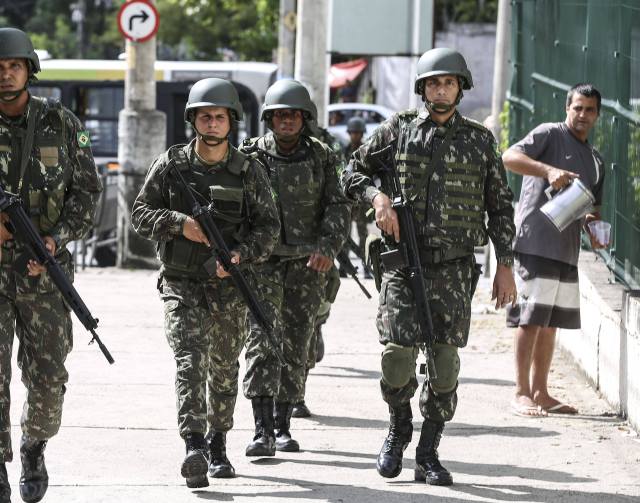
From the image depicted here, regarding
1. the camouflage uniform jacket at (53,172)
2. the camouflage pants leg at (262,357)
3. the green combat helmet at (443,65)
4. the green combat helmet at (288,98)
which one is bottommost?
the camouflage pants leg at (262,357)

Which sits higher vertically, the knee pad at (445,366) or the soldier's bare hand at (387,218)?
the soldier's bare hand at (387,218)

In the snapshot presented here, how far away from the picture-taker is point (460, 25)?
3856cm

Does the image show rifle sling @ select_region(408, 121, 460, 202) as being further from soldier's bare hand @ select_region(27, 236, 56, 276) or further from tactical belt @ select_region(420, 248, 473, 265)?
soldier's bare hand @ select_region(27, 236, 56, 276)

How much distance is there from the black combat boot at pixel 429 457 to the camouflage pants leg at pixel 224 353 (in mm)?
874

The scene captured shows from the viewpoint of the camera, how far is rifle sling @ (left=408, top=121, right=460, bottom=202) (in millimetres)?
6488

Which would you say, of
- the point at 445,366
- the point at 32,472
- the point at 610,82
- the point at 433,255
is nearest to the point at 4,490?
the point at 32,472

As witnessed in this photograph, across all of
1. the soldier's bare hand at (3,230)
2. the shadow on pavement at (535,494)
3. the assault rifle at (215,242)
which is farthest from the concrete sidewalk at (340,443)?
the soldier's bare hand at (3,230)

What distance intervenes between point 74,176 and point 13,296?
558 mm

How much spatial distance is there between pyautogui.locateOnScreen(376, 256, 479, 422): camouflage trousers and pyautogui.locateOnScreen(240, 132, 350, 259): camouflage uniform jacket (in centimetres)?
77

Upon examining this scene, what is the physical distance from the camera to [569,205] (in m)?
7.72

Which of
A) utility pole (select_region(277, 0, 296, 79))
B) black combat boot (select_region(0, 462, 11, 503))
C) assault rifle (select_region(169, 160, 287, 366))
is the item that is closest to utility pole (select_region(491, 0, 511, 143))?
utility pole (select_region(277, 0, 296, 79))

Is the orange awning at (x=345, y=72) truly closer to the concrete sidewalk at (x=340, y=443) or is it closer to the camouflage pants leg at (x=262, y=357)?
the concrete sidewalk at (x=340, y=443)

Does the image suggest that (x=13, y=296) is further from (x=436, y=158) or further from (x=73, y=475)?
(x=436, y=158)

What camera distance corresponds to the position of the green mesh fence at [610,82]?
8.46 metres
